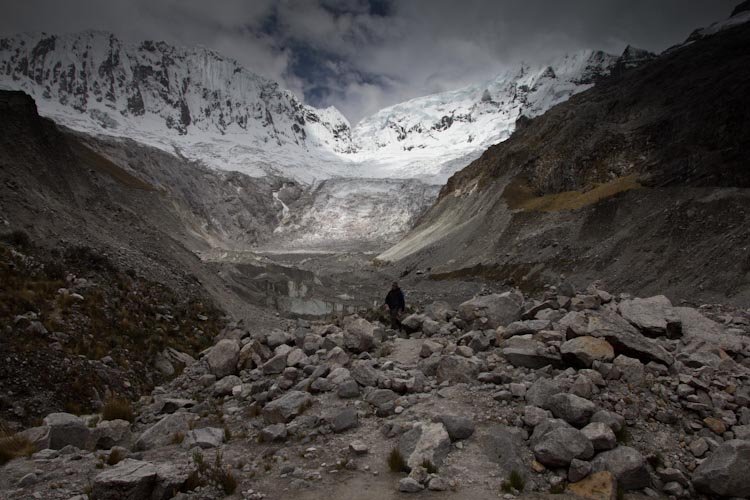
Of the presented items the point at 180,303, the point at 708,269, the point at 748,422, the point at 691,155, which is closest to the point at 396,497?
the point at 748,422

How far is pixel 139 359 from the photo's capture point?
42.9ft

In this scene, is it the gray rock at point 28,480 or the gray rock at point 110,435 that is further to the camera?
the gray rock at point 110,435

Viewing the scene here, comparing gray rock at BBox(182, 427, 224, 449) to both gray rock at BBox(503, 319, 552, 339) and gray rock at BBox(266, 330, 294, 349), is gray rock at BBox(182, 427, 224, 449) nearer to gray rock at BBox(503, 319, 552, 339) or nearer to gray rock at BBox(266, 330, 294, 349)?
gray rock at BBox(266, 330, 294, 349)

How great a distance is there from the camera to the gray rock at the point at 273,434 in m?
7.84

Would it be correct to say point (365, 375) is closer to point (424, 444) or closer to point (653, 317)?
point (424, 444)

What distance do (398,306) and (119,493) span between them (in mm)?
11248

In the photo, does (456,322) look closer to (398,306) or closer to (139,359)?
(398,306)

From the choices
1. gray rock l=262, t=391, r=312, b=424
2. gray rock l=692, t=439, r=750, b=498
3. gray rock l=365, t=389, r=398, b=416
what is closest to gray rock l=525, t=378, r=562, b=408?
gray rock l=692, t=439, r=750, b=498

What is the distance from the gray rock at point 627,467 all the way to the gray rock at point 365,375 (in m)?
4.57

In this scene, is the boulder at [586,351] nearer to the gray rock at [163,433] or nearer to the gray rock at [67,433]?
the gray rock at [163,433]

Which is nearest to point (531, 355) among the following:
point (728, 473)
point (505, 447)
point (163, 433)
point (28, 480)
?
point (505, 447)

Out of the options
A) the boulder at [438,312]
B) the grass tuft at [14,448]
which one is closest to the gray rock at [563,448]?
the grass tuft at [14,448]

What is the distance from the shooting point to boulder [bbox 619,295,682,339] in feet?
34.4

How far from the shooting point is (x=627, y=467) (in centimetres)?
600
